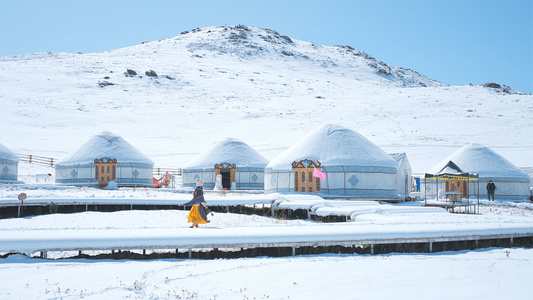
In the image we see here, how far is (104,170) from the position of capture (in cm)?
3017

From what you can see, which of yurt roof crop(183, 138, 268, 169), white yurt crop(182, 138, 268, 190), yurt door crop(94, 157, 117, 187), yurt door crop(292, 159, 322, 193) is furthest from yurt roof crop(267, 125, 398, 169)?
yurt door crop(94, 157, 117, 187)

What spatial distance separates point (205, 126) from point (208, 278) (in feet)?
176

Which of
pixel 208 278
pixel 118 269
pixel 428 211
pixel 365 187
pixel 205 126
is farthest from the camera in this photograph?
→ pixel 205 126

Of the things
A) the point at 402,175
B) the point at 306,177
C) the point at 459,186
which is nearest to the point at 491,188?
the point at 459,186

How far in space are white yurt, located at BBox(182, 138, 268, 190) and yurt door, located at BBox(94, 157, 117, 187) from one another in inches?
158

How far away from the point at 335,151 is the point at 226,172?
893cm

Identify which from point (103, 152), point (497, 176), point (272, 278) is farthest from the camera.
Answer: point (103, 152)

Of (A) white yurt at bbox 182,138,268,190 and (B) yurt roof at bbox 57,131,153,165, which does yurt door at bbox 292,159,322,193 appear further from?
(B) yurt roof at bbox 57,131,153,165

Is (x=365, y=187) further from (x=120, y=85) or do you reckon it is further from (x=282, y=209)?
(x=120, y=85)

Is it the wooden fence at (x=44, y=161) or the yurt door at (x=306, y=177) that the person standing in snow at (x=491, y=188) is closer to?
the yurt door at (x=306, y=177)

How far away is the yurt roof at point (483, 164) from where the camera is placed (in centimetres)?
2741

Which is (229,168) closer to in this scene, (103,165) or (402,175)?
(103,165)

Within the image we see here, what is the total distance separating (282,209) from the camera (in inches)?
760

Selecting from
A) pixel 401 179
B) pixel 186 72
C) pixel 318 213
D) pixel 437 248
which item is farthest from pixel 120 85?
pixel 437 248
